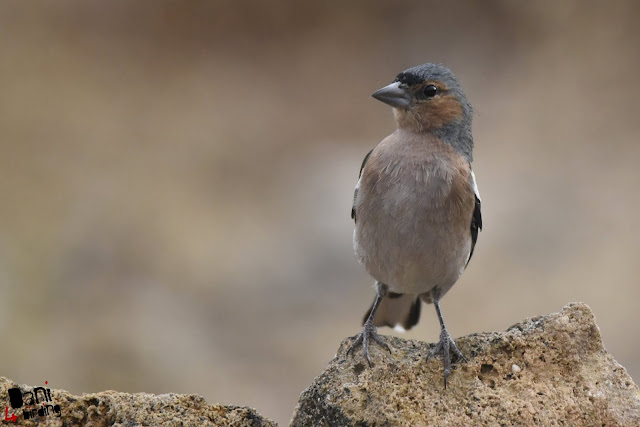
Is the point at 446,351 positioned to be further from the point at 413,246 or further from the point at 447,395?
the point at 413,246

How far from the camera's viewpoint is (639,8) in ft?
49.1

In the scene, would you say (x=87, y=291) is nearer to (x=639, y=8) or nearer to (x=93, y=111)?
(x=93, y=111)

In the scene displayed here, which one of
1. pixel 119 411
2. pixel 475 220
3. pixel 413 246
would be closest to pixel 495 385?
pixel 413 246

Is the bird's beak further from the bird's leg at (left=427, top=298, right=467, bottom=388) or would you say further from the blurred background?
the blurred background

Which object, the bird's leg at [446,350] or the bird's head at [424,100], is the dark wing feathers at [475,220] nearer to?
the bird's head at [424,100]

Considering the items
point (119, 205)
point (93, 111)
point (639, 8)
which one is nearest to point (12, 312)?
point (119, 205)

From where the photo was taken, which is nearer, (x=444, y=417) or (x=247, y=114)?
(x=444, y=417)

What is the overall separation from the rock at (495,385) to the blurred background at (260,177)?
6.46m

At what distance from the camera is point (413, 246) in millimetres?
5402

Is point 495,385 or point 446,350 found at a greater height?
point 446,350

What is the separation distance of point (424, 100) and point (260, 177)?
29.7 ft

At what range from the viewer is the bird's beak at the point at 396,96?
5.66m

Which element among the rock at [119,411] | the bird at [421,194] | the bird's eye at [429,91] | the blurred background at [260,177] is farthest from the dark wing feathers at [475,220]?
the blurred background at [260,177]

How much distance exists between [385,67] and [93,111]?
17.2 feet
